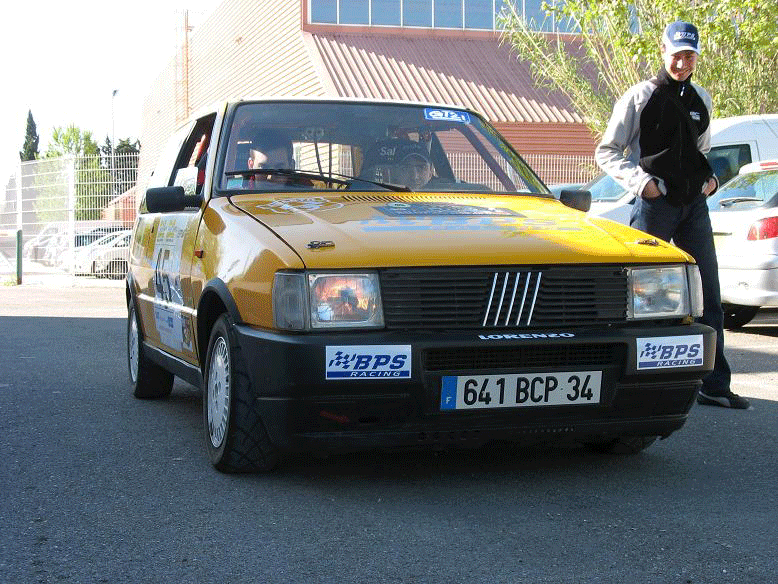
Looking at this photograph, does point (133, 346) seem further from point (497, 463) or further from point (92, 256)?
point (92, 256)

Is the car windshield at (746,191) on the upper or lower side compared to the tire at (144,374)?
upper

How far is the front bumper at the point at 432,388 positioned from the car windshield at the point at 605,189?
8398 millimetres

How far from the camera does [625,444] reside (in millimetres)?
5352

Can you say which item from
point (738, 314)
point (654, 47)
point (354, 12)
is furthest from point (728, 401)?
point (354, 12)

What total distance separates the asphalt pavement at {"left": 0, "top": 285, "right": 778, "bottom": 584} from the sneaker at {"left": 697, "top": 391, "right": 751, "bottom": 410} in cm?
13

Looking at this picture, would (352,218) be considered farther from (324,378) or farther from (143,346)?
(143,346)

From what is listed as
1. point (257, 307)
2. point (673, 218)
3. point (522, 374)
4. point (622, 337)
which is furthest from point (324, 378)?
point (673, 218)

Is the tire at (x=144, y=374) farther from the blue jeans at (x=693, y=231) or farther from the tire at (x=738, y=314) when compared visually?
the tire at (x=738, y=314)

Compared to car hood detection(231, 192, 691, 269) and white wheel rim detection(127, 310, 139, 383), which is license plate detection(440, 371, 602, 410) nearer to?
car hood detection(231, 192, 691, 269)

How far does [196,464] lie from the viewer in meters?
5.27

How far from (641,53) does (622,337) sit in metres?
13.3

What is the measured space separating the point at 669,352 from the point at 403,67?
25939 mm

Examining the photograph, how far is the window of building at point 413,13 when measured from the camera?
102ft

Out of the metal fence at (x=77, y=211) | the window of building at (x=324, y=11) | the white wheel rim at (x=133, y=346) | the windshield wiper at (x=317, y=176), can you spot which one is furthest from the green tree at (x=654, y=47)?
the windshield wiper at (x=317, y=176)
